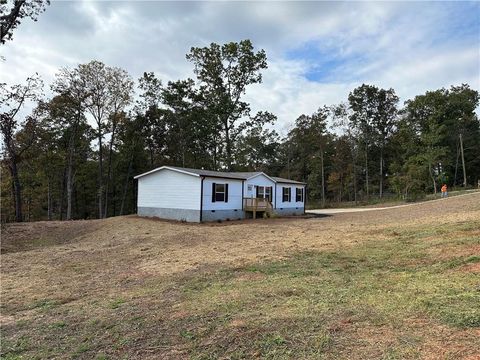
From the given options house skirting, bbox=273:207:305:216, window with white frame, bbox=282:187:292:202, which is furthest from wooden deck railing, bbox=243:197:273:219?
window with white frame, bbox=282:187:292:202

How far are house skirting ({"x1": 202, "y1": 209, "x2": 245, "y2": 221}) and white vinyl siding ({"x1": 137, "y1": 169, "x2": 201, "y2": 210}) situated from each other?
2.47 ft

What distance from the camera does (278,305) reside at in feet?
15.0

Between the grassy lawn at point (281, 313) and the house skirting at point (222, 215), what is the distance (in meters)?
12.3

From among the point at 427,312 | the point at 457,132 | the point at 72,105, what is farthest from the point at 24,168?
the point at 457,132

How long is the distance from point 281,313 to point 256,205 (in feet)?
59.3

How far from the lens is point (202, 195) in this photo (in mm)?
19375

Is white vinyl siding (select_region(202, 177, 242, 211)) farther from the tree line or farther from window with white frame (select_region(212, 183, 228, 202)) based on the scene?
the tree line

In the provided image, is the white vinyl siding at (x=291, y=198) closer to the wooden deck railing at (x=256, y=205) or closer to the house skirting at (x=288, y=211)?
the house skirting at (x=288, y=211)

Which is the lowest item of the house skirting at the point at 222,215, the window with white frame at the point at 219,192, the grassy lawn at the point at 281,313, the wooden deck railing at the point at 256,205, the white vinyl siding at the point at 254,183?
the grassy lawn at the point at 281,313

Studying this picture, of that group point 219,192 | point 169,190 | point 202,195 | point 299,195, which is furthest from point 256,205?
point 299,195

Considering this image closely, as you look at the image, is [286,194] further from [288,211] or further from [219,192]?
[219,192]

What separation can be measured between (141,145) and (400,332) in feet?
110

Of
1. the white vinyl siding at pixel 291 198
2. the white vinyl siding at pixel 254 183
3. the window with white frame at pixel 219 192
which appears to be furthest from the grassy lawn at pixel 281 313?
the white vinyl siding at pixel 291 198

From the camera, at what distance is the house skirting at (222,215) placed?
19734 mm
